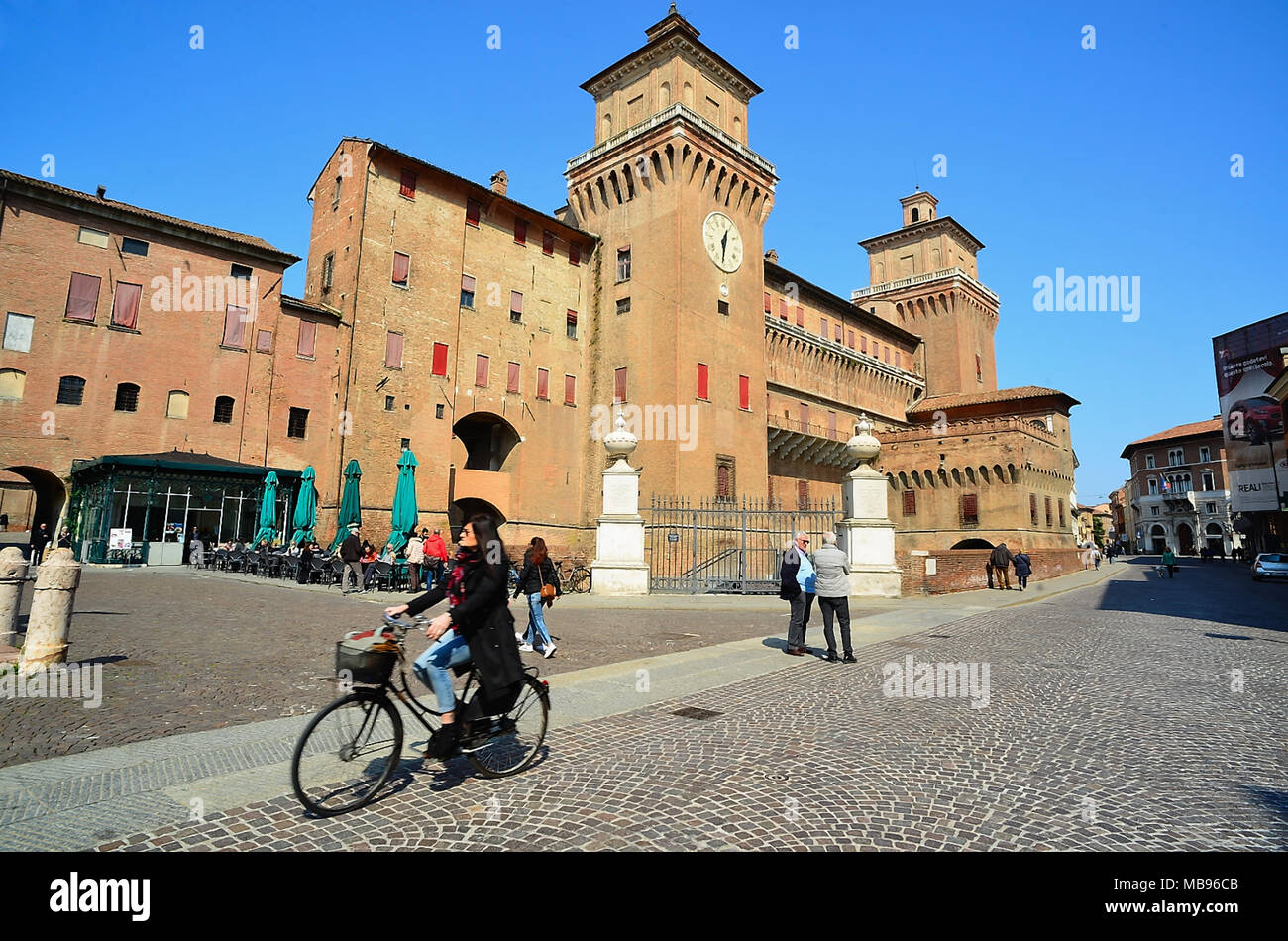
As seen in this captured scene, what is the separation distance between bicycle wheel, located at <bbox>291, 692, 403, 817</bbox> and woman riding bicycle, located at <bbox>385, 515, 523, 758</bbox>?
0.91 feet

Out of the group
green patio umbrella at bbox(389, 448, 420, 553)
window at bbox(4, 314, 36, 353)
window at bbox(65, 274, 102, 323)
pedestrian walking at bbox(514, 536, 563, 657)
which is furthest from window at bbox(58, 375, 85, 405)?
pedestrian walking at bbox(514, 536, 563, 657)

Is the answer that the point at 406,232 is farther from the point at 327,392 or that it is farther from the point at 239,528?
the point at 239,528

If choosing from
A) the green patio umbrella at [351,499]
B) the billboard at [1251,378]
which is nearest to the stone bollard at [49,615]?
the green patio umbrella at [351,499]

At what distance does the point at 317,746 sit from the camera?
341 cm

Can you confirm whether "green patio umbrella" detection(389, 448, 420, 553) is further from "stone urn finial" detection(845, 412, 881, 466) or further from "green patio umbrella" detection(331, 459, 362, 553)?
"stone urn finial" detection(845, 412, 881, 466)

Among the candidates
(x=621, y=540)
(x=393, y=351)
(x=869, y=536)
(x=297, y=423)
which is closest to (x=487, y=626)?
(x=621, y=540)

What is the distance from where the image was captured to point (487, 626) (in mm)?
4086

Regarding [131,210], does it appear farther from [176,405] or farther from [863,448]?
[863,448]

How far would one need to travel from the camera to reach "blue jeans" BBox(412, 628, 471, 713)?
155 inches

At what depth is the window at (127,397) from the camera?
24.8 m

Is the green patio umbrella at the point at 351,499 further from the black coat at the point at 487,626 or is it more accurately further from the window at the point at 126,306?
the black coat at the point at 487,626

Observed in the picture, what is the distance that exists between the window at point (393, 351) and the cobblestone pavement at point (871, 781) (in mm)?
23999

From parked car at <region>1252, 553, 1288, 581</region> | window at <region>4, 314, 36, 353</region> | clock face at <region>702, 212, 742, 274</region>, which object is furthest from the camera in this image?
clock face at <region>702, 212, 742, 274</region>
